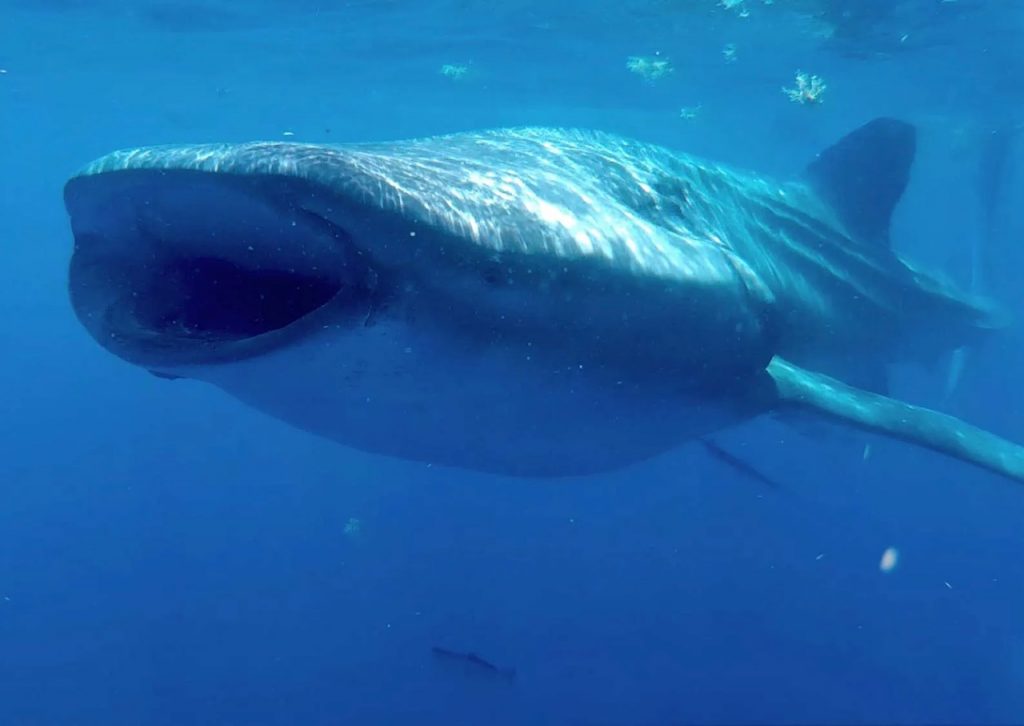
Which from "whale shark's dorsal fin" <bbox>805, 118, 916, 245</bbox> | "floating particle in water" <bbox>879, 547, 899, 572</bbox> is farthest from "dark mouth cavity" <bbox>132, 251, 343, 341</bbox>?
"floating particle in water" <bbox>879, 547, 899, 572</bbox>

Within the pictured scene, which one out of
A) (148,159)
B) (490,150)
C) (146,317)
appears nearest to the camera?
(148,159)

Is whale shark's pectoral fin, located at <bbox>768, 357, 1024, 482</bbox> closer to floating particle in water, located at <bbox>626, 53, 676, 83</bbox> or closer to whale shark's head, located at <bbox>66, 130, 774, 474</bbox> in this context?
whale shark's head, located at <bbox>66, 130, 774, 474</bbox>

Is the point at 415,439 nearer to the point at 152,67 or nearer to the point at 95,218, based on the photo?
the point at 95,218

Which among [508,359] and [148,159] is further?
[508,359]

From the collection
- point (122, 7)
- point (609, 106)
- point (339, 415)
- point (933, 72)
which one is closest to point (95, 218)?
point (339, 415)

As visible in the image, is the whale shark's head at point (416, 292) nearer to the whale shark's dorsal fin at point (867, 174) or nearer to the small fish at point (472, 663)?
the whale shark's dorsal fin at point (867, 174)

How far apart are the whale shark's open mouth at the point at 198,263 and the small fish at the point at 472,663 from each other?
7.37 metres

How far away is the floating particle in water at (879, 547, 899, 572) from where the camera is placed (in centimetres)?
1425

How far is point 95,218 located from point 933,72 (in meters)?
26.4

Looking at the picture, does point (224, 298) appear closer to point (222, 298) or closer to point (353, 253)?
point (222, 298)

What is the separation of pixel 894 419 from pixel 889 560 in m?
10.4

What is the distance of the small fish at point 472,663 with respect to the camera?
388 inches

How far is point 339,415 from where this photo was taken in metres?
3.34

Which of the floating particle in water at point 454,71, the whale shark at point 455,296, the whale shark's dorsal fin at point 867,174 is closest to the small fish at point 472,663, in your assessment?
the whale shark at point 455,296
